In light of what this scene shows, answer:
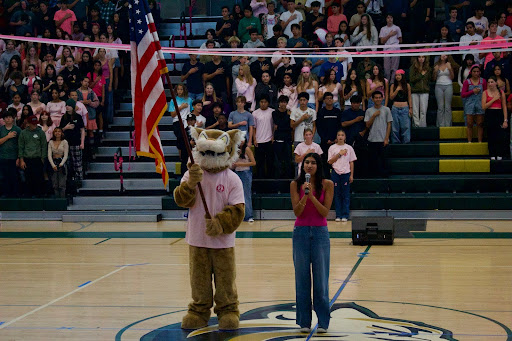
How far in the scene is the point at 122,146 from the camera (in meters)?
19.7

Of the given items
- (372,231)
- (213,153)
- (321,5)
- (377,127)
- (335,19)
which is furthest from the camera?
(321,5)

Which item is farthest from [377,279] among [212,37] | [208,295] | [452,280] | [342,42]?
[212,37]

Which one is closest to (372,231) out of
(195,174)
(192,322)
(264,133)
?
(264,133)

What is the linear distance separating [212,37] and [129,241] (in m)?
7.13

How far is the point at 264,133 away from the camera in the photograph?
17.0 meters

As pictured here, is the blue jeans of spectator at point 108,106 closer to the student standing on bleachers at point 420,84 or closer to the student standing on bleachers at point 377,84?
the student standing on bleachers at point 377,84

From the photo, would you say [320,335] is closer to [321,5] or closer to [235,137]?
[235,137]

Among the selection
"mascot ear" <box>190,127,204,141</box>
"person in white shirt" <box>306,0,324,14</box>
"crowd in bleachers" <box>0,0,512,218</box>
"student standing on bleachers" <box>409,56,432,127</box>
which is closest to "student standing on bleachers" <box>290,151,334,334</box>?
"mascot ear" <box>190,127,204,141</box>

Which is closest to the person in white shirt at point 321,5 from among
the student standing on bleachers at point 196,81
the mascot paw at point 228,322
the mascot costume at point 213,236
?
the student standing on bleachers at point 196,81

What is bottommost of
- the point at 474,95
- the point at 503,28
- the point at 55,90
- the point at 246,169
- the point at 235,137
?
the point at 246,169

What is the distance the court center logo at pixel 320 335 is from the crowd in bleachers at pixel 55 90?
1041 centimetres

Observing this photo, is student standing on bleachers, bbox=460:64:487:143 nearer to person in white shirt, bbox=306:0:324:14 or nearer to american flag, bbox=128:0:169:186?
person in white shirt, bbox=306:0:324:14

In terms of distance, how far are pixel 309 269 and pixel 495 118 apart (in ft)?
35.2

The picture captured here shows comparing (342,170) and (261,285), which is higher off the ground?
(342,170)
